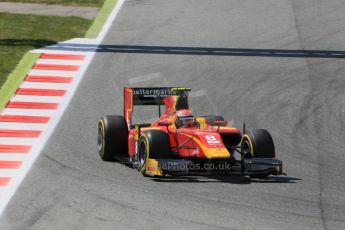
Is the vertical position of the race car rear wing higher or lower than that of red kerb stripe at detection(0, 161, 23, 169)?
higher

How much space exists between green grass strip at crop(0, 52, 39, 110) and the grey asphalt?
5282 millimetres

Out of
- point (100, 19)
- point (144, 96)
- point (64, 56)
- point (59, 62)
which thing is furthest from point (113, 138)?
point (100, 19)

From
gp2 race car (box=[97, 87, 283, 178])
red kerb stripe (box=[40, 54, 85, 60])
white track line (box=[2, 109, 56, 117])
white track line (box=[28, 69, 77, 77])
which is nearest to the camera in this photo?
gp2 race car (box=[97, 87, 283, 178])

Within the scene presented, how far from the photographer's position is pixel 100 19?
32625 millimetres

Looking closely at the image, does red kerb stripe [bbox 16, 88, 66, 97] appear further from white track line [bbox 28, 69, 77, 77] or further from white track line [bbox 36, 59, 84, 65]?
white track line [bbox 36, 59, 84, 65]

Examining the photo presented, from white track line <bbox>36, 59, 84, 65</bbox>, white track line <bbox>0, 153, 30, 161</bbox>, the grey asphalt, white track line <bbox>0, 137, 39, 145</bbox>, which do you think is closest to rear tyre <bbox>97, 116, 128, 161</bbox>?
white track line <bbox>0, 153, 30, 161</bbox>

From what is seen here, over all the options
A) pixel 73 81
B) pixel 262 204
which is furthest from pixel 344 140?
pixel 73 81

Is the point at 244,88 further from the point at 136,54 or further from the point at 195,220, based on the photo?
the point at 195,220

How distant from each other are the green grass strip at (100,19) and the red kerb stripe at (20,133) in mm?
9526

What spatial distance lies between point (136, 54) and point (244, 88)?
4.32 m

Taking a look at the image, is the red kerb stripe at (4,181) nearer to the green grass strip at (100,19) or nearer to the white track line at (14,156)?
the white track line at (14,156)

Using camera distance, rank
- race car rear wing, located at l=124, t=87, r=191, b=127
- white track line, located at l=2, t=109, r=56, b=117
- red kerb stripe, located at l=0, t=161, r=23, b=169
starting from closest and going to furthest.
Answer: red kerb stripe, located at l=0, t=161, r=23, b=169 < race car rear wing, located at l=124, t=87, r=191, b=127 < white track line, located at l=2, t=109, r=56, b=117

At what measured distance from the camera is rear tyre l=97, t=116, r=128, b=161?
1895cm

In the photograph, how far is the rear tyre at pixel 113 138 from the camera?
746 inches
